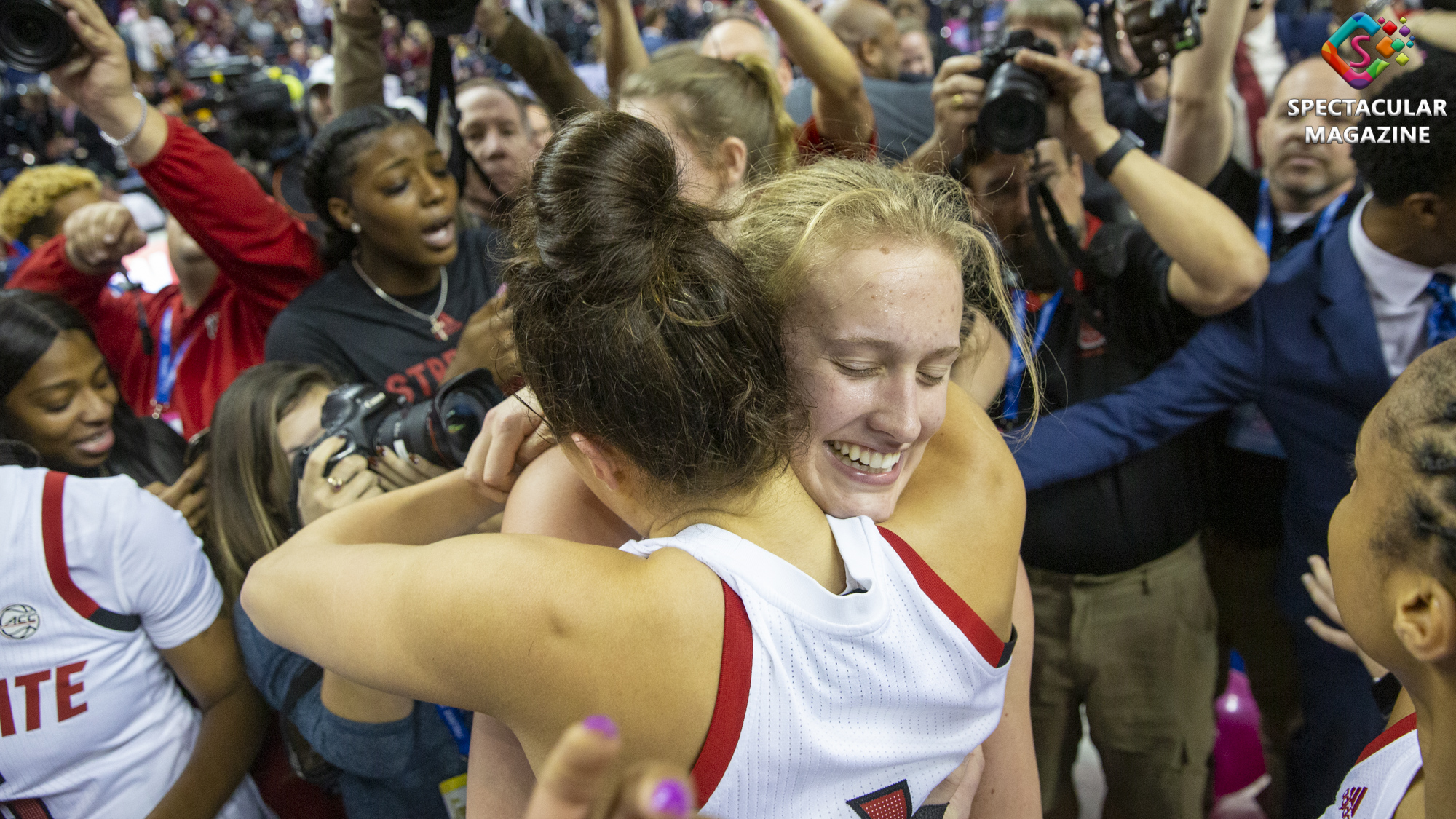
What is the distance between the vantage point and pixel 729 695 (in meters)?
0.74

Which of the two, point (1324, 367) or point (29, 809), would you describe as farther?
point (1324, 367)

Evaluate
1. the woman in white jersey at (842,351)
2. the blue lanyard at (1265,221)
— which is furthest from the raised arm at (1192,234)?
the woman in white jersey at (842,351)

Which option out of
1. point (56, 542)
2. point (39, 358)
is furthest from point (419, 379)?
→ point (56, 542)

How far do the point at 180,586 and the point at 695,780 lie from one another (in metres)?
1.09

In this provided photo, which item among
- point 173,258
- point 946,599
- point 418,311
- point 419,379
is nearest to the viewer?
point 946,599

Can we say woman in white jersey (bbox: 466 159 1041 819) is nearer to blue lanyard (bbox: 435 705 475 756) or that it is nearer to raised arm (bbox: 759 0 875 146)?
blue lanyard (bbox: 435 705 475 756)

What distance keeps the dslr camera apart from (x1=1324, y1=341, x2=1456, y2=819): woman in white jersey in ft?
3.26

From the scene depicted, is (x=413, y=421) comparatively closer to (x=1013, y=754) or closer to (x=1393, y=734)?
(x=1013, y=754)

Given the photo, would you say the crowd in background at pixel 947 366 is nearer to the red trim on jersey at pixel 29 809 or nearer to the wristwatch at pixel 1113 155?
the wristwatch at pixel 1113 155

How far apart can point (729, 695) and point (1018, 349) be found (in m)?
1.27

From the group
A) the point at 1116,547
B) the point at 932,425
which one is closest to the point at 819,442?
the point at 932,425

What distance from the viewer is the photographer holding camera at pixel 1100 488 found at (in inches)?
69.4

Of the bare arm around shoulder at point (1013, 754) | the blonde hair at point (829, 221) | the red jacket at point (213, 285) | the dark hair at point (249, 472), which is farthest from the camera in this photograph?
the red jacket at point (213, 285)

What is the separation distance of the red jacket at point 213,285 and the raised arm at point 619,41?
0.91 metres
